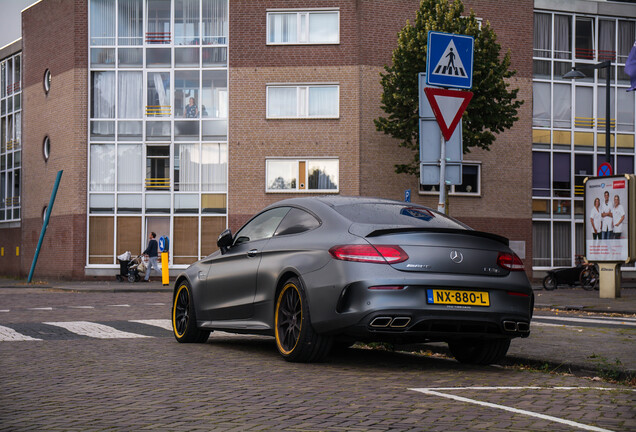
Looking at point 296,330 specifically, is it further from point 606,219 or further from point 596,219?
point 596,219

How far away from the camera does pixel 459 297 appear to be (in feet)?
24.6

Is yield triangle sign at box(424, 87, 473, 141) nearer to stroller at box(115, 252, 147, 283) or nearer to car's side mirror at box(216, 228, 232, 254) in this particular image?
car's side mirror at box(216, 228, 232, 254)

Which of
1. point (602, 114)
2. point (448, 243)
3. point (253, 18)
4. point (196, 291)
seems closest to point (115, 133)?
point (253, 18)

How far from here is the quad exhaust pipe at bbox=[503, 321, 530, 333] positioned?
7656mm

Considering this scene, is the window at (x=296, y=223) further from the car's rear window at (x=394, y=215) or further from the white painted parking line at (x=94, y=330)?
the white painted parking line at (x=94, y=330)

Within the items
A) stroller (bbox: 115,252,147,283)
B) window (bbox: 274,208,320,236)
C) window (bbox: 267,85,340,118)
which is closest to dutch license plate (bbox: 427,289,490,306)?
window (bbox: 274,208,320,236)

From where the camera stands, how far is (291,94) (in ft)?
118

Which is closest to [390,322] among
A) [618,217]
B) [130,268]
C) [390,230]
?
[390,230]

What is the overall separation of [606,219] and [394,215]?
15217 millimetres

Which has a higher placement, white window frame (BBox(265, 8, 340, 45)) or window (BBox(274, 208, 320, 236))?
white window frame (BBox(265, 8, 340, 45))

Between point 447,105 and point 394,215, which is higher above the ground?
point 447,105

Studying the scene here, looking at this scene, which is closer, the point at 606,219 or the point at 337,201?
the point at 337,201

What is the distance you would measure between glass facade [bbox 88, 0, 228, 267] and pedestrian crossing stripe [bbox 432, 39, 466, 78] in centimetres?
2539

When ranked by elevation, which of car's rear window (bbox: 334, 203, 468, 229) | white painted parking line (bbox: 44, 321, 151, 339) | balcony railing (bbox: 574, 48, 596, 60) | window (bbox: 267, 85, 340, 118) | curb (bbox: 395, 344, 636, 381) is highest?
balcony railing (bbox: 574, 48, 596, 60)
